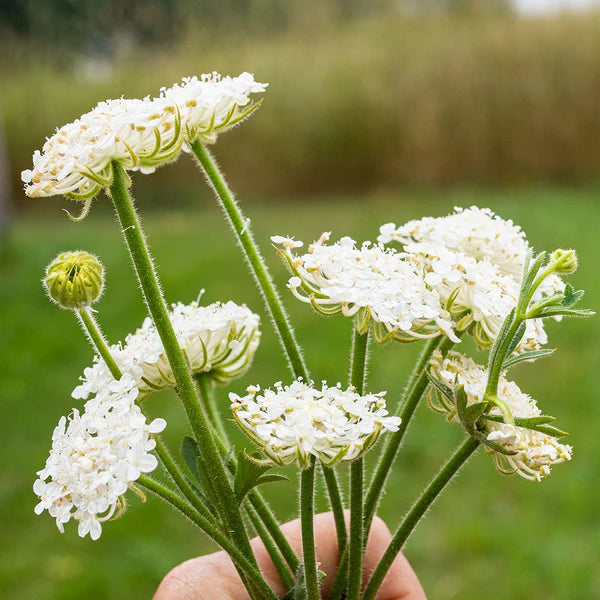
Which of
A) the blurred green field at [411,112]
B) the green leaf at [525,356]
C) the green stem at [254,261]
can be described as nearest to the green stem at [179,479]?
the green stem at [254,261]

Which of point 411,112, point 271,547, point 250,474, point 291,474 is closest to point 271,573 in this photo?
point 271,547

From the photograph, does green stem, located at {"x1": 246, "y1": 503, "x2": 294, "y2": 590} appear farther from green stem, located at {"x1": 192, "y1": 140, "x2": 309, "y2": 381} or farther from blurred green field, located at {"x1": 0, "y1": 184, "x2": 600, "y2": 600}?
blurred green field, located at {"x1": 0, "y1": 184, "x2": 600, "y2": 600}

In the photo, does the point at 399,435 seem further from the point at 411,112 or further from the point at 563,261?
the point at 411,112

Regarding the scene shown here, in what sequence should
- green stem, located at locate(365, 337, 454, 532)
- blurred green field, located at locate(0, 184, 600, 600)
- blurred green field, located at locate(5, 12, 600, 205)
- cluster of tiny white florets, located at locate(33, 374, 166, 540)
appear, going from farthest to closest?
blurred green field, located at locate(5, 12, 600, 205) → blurred green field, located at locate(0, 184, 600, 600) → green stem, located at locate(365, 337, 454, 532) → cluster of tiny white florets, located at locate(33, 374, 166, 540)

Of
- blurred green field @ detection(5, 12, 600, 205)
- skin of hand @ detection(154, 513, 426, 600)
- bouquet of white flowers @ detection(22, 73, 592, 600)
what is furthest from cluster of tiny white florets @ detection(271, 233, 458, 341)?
blurred green field @ detection(5, 12, 600, 205)

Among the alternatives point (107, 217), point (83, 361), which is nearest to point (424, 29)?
point (107, 217)

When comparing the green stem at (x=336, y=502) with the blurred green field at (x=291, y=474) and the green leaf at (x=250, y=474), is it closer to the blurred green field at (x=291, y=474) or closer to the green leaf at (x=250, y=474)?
the green leaf at (x=250, y=474)
